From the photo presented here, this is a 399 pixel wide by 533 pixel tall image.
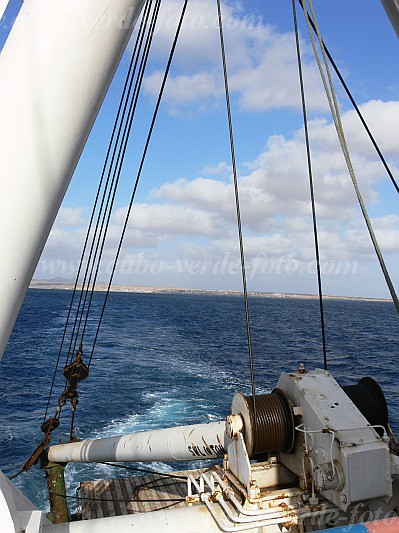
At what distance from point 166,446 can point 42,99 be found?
5134 mm

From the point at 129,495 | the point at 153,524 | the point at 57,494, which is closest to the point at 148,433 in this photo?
the point at 57,494

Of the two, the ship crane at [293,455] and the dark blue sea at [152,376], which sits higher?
the ship crane at [293,455]

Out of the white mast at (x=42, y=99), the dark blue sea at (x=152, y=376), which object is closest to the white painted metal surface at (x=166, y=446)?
the white mast at (x=42, y=99)

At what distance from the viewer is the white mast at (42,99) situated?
2311 millimetres

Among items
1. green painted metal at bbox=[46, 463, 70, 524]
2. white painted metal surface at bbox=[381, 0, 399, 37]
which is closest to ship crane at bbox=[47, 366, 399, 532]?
green painted metal at bbox=[46, 463, 70, 524]

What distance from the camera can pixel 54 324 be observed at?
7838cm

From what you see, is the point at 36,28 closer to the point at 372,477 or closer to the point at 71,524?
the point at 71,524

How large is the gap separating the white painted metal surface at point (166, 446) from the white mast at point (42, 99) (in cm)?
430

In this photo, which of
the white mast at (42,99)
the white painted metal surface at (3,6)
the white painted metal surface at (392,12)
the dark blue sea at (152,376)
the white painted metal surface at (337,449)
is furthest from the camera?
the dark blue sea at (152,376)

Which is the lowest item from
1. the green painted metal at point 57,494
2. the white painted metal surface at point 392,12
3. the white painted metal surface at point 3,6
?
the green painted metal at point 57,494

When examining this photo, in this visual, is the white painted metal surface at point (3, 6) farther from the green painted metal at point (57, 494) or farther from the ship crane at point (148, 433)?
the green painted metal at point (57, 494)

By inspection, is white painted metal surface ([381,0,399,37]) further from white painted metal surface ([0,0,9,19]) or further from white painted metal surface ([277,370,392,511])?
white painted metal surface ([277,370,392,511])

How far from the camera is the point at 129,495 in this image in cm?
Answer: 1176

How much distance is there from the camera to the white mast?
2311mm
